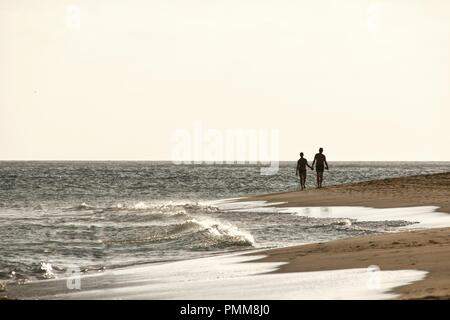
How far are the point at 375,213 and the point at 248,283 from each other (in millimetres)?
17352

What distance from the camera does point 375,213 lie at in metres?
30.7

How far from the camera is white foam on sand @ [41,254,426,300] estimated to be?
12484mm

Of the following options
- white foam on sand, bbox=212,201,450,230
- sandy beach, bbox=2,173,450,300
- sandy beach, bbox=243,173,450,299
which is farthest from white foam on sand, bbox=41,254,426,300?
white foam on sand, bbox=212,201,450,230

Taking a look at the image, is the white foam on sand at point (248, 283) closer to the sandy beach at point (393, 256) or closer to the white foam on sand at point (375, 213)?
the sandy beach at point (393, 256)

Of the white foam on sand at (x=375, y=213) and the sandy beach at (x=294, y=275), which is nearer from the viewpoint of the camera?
the sandy beach at (x=294, y=275)

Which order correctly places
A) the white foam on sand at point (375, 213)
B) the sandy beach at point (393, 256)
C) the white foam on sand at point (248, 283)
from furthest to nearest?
the white foam on sand at point (375, 213)
the white foam on sand at point (248, 283)
the sandy beach at point (393, 256)

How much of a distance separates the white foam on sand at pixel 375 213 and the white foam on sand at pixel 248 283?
8890 millimetres

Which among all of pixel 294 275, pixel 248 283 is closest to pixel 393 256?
pixel 294 275

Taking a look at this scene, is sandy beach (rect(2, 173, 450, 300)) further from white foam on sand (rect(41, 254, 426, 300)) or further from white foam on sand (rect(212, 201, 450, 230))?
white foam on sand (rect(212, 201, 450, 230))

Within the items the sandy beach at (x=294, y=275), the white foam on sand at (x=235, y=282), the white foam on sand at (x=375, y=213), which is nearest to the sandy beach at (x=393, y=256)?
the sandy beach at (x=294, y=275)

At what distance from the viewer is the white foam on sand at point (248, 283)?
41.0 ft

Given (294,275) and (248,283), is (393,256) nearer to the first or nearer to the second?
(294,275)

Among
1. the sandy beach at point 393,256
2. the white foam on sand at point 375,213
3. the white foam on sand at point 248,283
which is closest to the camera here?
the sandy beach at point 393,256
